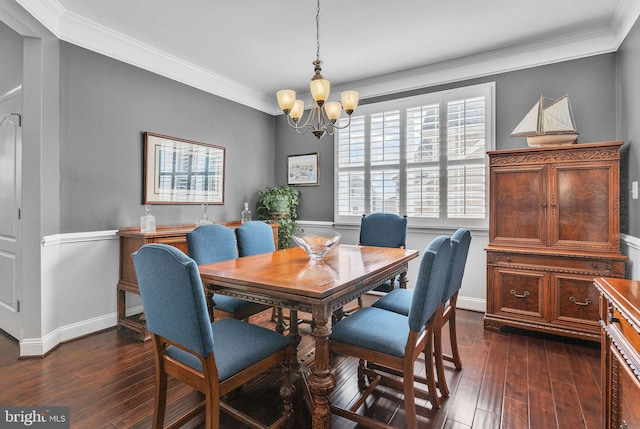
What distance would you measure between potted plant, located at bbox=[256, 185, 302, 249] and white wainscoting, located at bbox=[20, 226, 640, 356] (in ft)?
6.27

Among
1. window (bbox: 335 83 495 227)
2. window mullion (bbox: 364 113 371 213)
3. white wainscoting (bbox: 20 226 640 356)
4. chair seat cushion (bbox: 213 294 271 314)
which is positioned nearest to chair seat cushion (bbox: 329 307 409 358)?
chair seat cushion (bbox: 213 294 271 314)

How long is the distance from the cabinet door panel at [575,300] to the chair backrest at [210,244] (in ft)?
9.00

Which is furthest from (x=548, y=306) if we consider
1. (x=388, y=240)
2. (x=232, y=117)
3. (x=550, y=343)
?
(x=232, y=117)

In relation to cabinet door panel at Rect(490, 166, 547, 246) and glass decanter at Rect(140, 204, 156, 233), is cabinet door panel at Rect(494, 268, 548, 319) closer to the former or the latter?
cabinet door panel at Rect(490, 166, 547, 246)

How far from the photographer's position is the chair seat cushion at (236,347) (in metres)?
1.41

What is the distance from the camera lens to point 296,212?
4961mm

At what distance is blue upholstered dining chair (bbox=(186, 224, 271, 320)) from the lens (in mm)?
2293

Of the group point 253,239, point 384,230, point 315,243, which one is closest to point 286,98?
point 315,243

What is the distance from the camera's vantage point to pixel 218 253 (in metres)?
2.47

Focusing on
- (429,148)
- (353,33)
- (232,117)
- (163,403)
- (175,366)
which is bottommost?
(163,403)

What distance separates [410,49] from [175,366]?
3.48 meters

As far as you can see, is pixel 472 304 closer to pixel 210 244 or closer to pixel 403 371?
pixel 403 371

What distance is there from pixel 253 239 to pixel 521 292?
8.06 feet

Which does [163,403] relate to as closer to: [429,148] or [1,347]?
[1,347]
